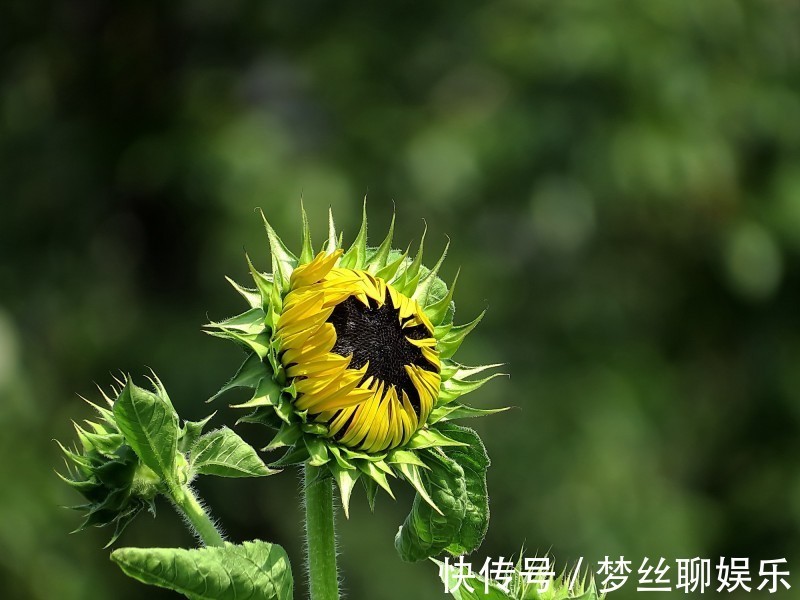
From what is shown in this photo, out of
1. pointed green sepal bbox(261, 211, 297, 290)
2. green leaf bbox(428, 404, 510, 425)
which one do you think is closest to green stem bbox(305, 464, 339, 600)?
green leaf bbox(428, 404, 510, 425)

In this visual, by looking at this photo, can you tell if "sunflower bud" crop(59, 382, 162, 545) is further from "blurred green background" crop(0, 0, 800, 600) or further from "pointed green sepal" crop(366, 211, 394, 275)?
"blurred green background" crop(0, 0, 800, 600)

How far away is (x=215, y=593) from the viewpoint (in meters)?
1.97

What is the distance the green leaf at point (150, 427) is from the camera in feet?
7.04

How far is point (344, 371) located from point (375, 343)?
3.1 inches

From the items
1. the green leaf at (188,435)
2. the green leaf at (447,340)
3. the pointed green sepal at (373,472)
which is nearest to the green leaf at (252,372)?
the green leaf at (188,435)

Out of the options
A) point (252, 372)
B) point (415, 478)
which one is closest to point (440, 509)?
point (415, 478)

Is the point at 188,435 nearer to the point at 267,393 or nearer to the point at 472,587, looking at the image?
the point at 267,393

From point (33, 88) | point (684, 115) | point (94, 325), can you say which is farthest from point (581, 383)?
point (33, 88)

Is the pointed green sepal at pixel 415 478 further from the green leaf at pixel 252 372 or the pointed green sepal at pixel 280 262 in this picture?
the pointed green sepal at pixel 280 262

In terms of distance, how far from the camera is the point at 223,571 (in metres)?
1.99

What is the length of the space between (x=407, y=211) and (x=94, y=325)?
86.3 inches

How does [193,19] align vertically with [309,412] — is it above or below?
above

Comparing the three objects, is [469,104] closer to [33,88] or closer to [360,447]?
[33,88]

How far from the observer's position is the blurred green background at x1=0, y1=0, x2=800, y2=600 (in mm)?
7945
